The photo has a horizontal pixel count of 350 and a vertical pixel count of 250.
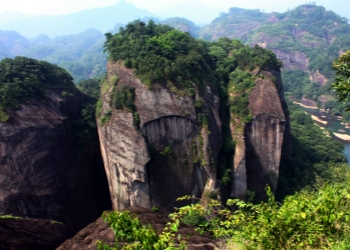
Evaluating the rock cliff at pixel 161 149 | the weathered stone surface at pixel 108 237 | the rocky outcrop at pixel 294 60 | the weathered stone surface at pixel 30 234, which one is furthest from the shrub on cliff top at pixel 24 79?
the rocky outcrop at pixel 294 60

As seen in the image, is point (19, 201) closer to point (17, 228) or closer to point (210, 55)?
point (17, 228)

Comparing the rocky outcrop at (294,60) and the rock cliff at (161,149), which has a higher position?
the rocky outcrop at (294,60)

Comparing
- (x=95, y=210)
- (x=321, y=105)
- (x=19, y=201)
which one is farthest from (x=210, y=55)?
(x=321, y=105)

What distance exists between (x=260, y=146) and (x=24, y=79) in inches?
575

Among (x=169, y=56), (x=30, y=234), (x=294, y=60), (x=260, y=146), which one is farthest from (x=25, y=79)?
(x=294, y=60)

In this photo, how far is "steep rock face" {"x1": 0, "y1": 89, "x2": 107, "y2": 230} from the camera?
49.7 ft

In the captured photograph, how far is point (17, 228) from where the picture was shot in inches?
531

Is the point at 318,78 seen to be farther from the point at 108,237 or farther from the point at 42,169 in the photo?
the point at 108,237

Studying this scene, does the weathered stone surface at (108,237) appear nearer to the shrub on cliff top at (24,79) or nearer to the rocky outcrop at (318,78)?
the shrub on cliff top at (24,79)

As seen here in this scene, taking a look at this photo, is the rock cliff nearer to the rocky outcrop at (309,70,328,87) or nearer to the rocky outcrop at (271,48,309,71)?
the rocky outcrop at (309,70,328,87)

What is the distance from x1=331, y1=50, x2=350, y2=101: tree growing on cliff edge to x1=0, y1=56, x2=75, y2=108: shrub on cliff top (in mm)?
15398

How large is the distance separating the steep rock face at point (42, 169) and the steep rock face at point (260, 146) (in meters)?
9.23

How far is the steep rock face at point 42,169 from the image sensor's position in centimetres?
1516

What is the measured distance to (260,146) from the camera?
60.2ft
